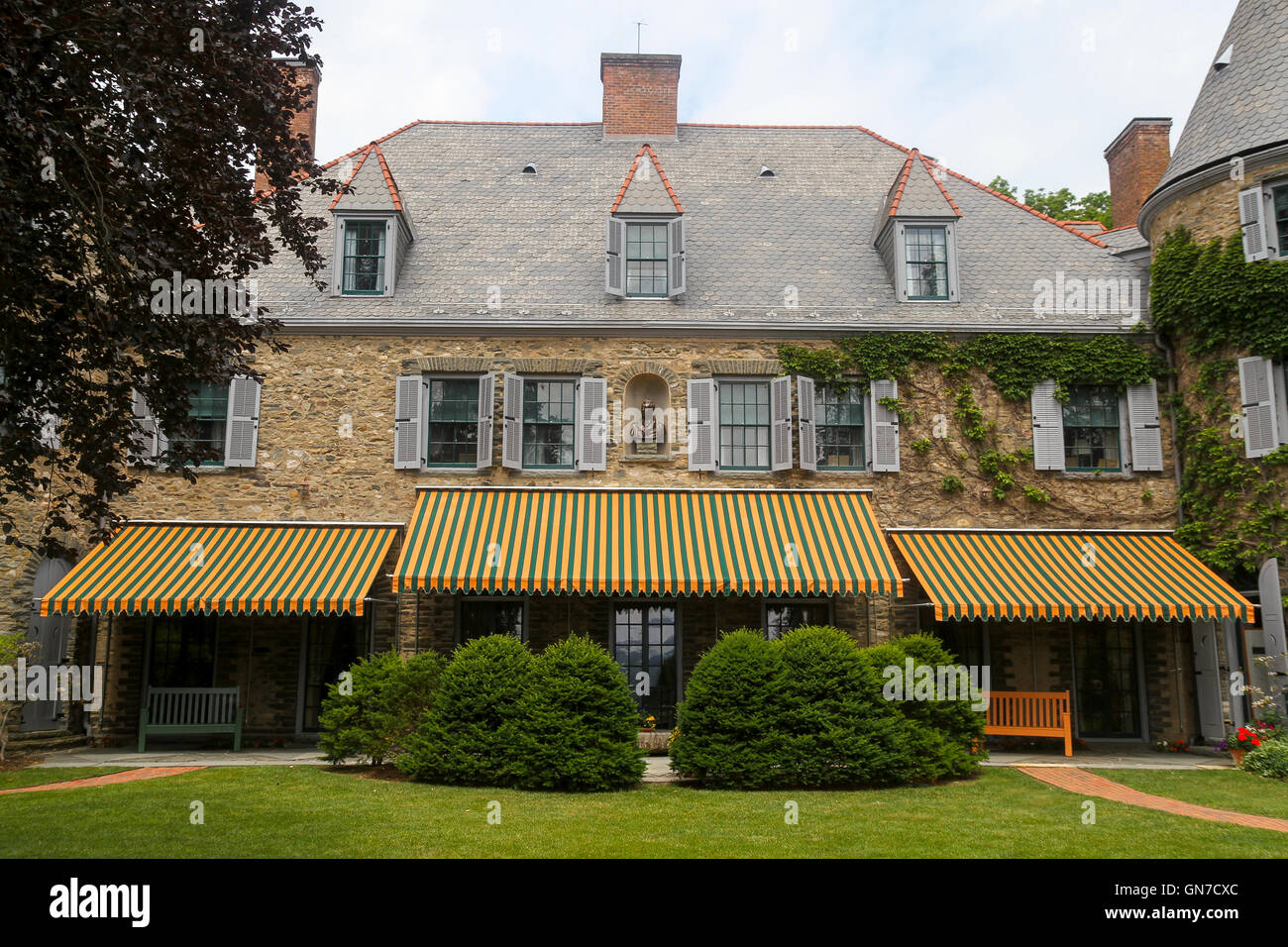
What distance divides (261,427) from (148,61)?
9.70 metres

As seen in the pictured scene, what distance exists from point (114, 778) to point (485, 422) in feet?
25.1

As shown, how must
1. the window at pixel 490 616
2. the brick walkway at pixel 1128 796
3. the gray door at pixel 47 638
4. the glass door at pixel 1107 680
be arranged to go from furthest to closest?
1. the glass door at pixel 1107 680
2. the window at pixel 490 616
3. the gray door at pixel 47 638
4. the brick walkway at pixel 1128 796

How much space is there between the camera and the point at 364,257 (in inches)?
706

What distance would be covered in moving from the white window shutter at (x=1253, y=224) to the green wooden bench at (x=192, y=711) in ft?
58.4

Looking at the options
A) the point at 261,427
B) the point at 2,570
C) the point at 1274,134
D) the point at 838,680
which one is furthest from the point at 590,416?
the point at 1274,134

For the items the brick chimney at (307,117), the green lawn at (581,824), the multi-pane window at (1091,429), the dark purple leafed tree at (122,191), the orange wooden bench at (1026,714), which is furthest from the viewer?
the brick chimney at (307,117)

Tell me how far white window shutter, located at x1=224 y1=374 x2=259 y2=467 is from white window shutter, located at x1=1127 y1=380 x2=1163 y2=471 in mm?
15339

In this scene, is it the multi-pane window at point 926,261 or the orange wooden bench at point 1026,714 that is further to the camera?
the multi-pane window at point 926,261

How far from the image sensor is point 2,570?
50.9 feet

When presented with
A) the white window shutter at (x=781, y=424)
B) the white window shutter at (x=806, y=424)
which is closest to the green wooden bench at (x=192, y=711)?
the white window shutter at (x=781, y=424)

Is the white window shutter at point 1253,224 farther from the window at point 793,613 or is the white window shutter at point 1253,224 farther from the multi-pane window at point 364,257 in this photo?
the multi-pane window at point 364,257

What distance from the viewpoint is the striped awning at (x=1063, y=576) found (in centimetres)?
1477

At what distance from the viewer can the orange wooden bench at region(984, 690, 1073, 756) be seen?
14961mm

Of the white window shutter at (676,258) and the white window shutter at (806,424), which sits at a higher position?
the white window shutter at (676,258)
